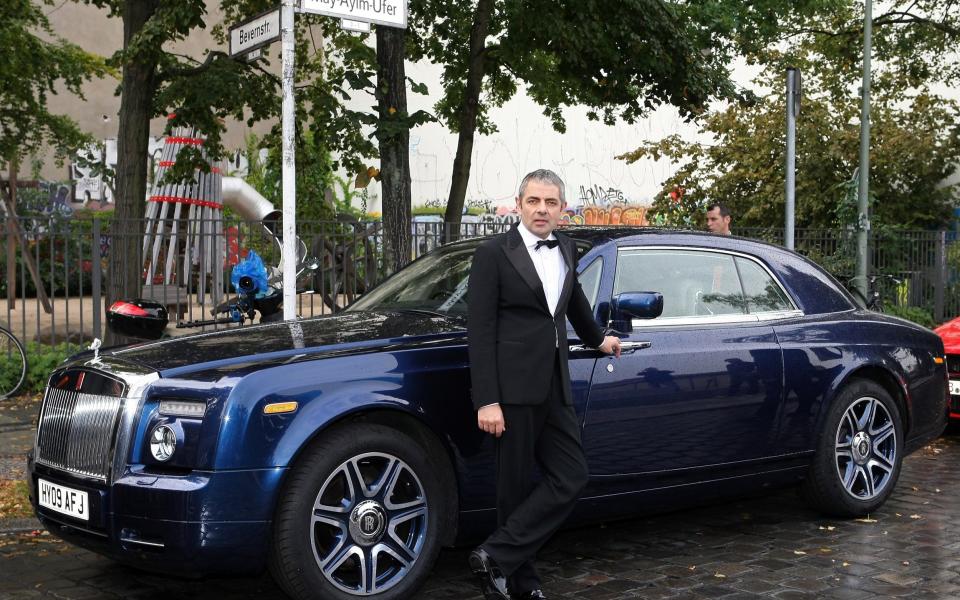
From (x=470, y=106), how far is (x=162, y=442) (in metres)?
9.95

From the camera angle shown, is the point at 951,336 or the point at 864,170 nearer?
the point at 951,336

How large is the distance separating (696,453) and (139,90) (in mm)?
9314

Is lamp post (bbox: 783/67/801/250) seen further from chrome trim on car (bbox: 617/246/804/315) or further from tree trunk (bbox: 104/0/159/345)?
tree trunk (bbox: 104/0/159/345)

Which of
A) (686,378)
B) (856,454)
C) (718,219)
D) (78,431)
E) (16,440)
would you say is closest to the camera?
(78,431)

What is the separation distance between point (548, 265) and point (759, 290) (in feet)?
6.65

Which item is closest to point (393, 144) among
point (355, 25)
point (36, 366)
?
point (355, 25)

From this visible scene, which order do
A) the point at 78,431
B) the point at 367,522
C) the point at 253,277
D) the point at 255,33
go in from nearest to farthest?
the point at 367,522, the point at 78,431, the point at 255,33, the point at 253,277

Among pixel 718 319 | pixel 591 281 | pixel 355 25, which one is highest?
pixel 355 25

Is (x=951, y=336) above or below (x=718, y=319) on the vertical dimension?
below

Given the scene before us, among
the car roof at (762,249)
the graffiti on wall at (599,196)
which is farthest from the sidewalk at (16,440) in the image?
the graffiti on wall at (599,196)

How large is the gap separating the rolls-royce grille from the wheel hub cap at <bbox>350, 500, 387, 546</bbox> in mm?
1004

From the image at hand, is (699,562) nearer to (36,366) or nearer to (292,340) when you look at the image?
(292,340)

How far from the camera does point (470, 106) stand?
13852 millimetres

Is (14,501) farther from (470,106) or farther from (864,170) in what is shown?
(864,170)
